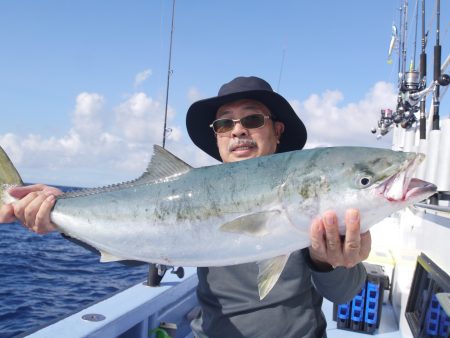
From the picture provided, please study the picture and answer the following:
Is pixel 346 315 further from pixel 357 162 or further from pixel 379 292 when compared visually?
pixel 357 162

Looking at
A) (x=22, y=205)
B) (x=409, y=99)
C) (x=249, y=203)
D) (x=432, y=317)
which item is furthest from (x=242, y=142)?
(x=409, y=99)

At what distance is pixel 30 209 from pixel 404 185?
259 centimetres

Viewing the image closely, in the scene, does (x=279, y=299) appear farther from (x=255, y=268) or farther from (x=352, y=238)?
(x=352, y=238)

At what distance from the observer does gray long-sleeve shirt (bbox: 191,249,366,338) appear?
2.96 meters

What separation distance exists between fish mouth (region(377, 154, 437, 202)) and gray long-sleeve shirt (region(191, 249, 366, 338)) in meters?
0.76

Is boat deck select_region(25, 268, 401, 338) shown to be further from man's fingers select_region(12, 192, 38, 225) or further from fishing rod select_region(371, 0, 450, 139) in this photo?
fishing rod select_region(371, 0, 450, 139)

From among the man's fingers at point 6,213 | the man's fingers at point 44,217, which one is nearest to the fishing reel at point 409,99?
the man's fingers at point 44,217

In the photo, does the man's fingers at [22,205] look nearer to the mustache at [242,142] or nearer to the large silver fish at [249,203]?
the large silver fish at [249,203]

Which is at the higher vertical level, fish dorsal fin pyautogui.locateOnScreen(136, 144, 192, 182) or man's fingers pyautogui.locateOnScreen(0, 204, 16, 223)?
fish dorsal fin pyautogui.locateOnScreen(136, 144, 192, 182)

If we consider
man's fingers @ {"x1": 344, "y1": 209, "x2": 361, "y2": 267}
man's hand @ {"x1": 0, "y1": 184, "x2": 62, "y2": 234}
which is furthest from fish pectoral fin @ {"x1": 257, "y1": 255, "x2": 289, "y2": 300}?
man's hand @ {"x1": 0, "y1": 184, "x2": 62, "y2": 234}

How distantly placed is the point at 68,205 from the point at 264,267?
1602 millimetres

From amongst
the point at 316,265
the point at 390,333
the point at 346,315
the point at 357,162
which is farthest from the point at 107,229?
the point at 390,333

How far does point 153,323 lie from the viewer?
5.42m

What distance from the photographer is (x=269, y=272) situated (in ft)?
8.37
